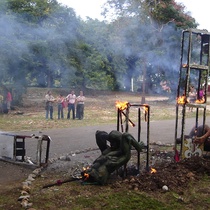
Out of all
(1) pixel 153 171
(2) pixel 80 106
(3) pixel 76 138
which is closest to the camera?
(1) pixel 153 171

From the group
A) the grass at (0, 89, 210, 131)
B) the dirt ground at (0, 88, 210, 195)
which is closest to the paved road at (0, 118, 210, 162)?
the dirt ground at (0, 88, 210, 195)

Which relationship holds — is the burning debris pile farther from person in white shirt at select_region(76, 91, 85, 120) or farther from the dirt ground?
person in white shirt at select_region(76, 91, 85, 120)

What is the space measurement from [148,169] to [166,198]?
1432 millimetres

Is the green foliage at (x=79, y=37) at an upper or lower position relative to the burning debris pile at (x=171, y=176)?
upper

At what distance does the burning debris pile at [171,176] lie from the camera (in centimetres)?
568

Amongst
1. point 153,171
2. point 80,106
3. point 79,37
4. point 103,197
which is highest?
point 79,37

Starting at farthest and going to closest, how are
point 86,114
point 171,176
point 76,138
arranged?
point 86,114 → point 76,138 → point 171,176

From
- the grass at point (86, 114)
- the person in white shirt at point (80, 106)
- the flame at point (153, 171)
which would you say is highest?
the person in white shirt at point (80, 106)

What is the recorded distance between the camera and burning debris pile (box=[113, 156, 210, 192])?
223 inches

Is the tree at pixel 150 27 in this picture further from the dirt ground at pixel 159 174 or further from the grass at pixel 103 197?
the grass at pixel 103 197

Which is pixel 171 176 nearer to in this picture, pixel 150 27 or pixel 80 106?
pixel 80 106

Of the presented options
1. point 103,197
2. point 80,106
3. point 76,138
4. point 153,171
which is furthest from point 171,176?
point 80,106

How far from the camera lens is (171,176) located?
614 centimetres

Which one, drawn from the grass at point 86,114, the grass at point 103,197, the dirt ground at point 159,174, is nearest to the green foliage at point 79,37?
the grass at point 86,114
